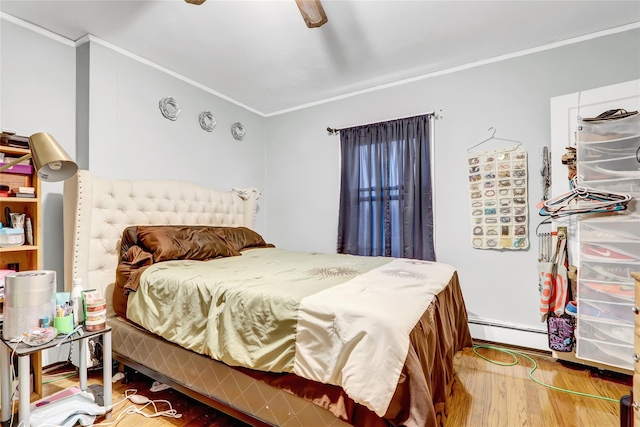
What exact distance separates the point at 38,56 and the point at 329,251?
3.05m

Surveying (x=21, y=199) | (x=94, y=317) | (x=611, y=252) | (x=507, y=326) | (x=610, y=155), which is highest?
(x=610, y=155)

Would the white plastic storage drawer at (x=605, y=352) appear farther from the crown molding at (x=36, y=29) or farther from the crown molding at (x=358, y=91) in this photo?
the crown molding at (x=36, y=29)

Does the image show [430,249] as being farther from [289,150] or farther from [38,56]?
[38,56]

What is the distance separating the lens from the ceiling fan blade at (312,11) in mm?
1629

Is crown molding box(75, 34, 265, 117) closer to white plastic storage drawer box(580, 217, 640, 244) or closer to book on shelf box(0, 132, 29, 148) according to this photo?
book on shelf box(0, 132, 29, 148)

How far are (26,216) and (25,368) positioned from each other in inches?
43.1

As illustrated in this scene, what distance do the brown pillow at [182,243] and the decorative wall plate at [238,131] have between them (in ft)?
4.64

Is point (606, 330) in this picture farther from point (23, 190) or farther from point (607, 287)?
point (23, 190)

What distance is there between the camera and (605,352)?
204 centimetres

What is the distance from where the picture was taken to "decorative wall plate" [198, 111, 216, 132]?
3223mm

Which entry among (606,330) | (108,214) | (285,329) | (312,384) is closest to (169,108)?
(108,214)

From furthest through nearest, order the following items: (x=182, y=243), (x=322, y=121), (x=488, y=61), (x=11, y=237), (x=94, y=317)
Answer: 1. (x=322, y=121)
2. (x=488, y=61)
3. (x=182, y=243)
4. (x=11, y=237)
5. (x=94, y=317)

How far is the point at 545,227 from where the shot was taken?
8.33 feet

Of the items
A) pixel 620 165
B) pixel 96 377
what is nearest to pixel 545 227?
pixel 620 165
